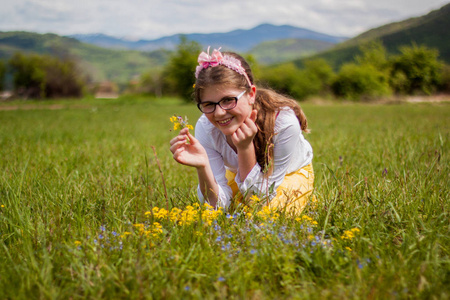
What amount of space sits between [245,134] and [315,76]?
37.2 metres

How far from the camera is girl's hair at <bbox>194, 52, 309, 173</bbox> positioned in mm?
2404

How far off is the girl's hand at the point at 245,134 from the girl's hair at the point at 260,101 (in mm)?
130

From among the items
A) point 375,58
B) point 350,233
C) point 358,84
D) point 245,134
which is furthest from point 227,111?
point 375,58

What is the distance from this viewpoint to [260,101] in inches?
106

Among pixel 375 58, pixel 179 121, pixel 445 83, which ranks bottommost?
pixel 179 121

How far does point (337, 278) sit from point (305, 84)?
36045 mm

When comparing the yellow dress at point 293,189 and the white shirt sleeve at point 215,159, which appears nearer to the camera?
the yellow dress at point 293,189

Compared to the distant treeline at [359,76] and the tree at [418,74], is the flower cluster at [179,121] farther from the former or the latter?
the tree at [418,74]

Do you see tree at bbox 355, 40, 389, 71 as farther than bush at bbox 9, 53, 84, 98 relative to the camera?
Yes

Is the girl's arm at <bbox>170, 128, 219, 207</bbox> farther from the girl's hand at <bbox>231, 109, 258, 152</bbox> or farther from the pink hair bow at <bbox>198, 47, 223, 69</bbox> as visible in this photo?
the pink hair bow at <bbox>198, 47, 223, 69</bbox>

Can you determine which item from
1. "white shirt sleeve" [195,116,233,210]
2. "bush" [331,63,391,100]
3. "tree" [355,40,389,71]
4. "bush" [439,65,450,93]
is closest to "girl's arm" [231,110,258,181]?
"white shirt sleeve" [195,116,233,210]

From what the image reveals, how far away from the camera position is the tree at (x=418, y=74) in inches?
1486

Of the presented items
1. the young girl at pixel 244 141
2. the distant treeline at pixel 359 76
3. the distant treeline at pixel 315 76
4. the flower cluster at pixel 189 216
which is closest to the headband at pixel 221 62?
the young girl at pixel 244 141

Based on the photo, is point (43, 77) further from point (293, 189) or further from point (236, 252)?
point (236, 252)
